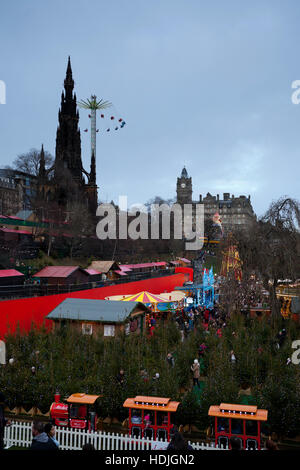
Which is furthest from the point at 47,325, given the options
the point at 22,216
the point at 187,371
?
the point at 22,216

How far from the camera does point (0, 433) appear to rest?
7383 millimetres

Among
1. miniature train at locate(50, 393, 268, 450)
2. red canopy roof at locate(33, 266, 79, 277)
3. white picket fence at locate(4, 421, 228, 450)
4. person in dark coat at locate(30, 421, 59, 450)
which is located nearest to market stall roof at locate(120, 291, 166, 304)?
red canopy roof at locate(33, 266, 79, 277)

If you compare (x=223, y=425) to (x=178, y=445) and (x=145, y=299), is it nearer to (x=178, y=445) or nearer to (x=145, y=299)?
(x=178, y=445)

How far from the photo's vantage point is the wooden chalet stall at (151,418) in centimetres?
964

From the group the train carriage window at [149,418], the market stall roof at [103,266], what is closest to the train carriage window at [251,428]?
the train carriage window at [149,418]

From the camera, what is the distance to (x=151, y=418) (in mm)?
10039

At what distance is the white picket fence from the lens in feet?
27.1

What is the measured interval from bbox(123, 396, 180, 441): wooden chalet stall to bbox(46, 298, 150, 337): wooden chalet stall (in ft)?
27.4

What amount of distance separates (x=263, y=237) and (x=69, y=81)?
66.1 meters

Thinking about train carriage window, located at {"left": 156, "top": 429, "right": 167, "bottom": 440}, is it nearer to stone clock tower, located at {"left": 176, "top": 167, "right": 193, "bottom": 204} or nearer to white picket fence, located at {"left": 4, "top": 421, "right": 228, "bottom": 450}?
white picket fence, located at {"left": 4, "top": 421, "right": 228, "bottom": 450}

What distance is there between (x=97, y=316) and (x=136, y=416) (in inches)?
370

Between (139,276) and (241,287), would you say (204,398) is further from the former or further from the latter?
(139,276)

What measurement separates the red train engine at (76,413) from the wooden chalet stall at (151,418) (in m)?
0.92
